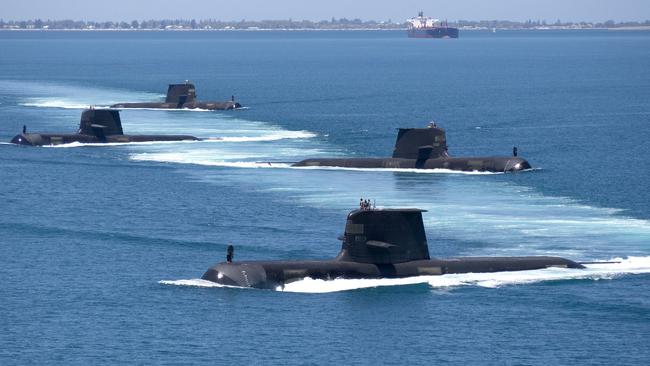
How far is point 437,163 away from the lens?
325 ft

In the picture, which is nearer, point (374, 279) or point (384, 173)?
point (374, 279)

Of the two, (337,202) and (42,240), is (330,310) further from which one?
(337,202)

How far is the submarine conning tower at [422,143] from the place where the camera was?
327 ft

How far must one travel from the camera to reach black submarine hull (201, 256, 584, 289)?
55562 millimetres

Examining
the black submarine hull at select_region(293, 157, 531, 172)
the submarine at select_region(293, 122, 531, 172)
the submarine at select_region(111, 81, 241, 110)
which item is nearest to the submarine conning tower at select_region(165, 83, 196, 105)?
the submarine at select_region(111, 81, 241, 110)

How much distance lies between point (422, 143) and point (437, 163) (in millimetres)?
1919

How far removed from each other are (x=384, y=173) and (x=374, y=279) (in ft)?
134

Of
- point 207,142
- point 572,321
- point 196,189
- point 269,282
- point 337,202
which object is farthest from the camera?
point 207,142

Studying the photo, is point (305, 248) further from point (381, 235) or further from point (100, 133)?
point (100, 133)

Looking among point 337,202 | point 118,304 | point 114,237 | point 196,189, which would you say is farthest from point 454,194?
point 118,304

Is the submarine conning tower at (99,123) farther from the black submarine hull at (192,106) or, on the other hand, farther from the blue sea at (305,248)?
the black submarine hull at (192,106)

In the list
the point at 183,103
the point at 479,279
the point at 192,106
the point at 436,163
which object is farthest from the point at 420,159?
the point at 183,103

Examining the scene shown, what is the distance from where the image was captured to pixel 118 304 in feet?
177

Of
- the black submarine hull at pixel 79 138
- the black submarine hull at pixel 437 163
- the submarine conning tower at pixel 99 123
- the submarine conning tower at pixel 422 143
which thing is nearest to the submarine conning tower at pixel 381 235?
the black submarine hull at pixel 437 163
